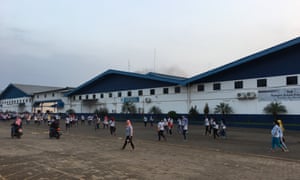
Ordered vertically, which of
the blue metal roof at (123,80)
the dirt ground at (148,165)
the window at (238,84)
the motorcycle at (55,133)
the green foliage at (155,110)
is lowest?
the dirt ground at (148,165)

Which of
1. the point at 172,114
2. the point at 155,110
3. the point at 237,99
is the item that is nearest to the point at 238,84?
the point at 237,99

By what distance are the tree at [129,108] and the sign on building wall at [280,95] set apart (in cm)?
1947

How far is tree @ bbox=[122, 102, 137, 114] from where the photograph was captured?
44.1 metres

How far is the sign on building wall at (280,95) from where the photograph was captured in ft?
92.0

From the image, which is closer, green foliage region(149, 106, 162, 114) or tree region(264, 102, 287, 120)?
tree region(264, 102, 287, 120)

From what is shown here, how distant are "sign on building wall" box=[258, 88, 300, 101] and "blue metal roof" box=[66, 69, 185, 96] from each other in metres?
10.8

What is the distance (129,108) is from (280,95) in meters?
22.2

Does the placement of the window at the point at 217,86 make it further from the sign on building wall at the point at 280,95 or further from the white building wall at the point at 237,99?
the sign on building wall at the point at 280,95

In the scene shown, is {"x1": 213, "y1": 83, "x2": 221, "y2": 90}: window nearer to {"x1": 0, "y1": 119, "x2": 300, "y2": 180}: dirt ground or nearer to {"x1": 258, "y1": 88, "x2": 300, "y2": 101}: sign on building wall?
{"x1": 258, "y1": 88, "x2": 300, "y2": 101}: sign on building wall

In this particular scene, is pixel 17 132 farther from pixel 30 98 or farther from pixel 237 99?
pixel 30 98

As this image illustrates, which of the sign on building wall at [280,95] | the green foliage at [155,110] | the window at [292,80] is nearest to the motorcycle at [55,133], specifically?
the sign on building wall at [280,95]

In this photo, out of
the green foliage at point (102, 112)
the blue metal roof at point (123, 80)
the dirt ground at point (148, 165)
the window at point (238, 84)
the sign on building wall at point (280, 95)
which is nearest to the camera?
the dirt ground at point (148, 165)

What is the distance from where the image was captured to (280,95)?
2912cm

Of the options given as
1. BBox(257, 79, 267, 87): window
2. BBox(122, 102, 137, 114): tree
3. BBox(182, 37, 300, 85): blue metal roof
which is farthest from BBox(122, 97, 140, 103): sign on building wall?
BBox(257, 79, 267, 87): window
